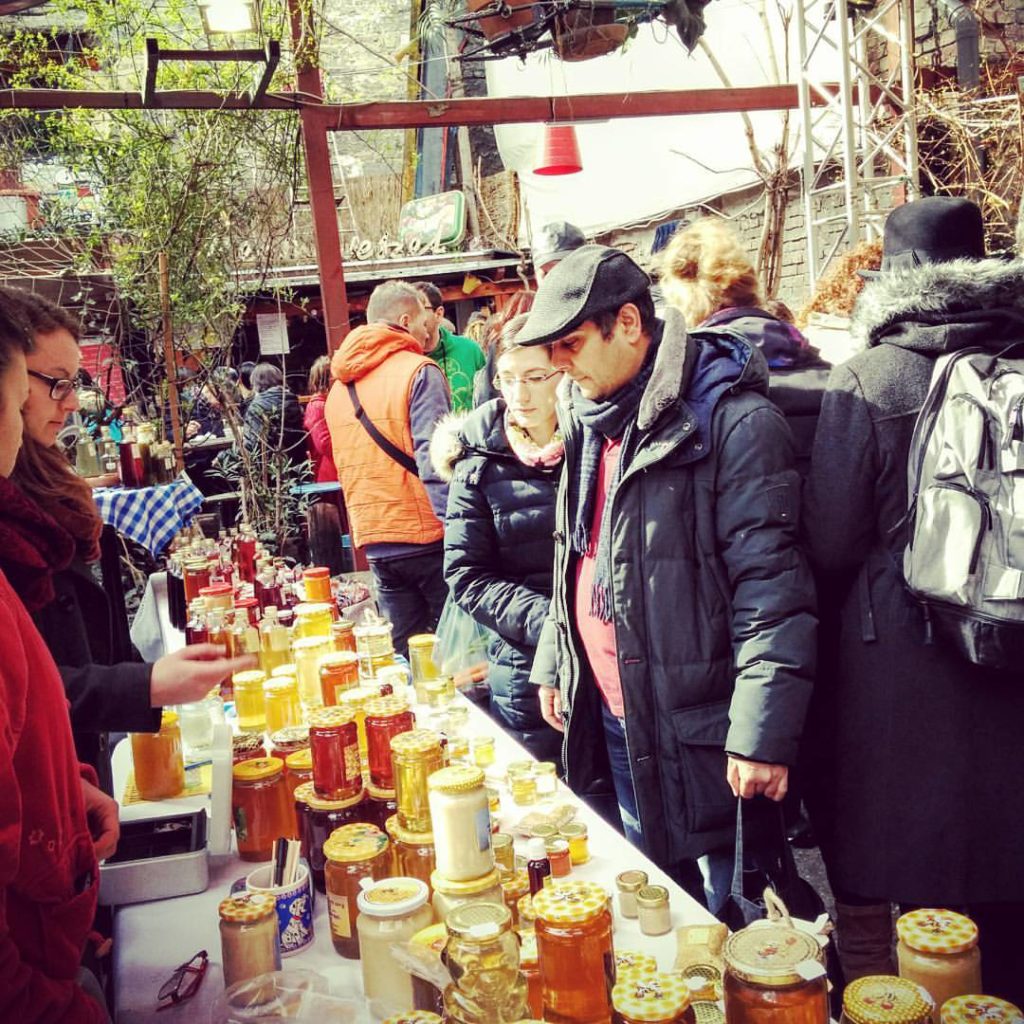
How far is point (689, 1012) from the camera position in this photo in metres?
1.04

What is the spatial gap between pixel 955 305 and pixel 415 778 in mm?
1355

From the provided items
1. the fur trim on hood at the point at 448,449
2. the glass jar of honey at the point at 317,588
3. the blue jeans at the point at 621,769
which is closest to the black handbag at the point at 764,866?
the blue jeans at the point at 621,769

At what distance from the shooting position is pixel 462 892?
136 centimetres

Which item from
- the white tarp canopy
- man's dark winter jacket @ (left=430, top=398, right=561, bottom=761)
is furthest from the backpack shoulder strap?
the white tarp canopy

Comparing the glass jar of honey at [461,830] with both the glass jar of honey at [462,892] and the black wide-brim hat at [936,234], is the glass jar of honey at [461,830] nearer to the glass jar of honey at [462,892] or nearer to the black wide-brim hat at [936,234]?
the glass jar of honey at [462,892]

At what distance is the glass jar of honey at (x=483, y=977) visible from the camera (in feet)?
3.58

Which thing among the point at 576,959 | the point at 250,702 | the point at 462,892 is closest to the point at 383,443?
the point at 250,702

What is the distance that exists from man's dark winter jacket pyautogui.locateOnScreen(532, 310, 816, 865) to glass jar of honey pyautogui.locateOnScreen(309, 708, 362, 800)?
0.60 metres

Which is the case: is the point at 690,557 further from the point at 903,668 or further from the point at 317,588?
the point at 317,588

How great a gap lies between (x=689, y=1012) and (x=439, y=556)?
321 cm

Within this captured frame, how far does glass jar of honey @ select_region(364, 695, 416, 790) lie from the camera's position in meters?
1.76

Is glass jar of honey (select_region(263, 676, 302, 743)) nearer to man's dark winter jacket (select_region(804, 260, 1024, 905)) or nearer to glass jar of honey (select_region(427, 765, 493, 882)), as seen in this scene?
glass jar of honey (select_region(427, 765, 493, 882))

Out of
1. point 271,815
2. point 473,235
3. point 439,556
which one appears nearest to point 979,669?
point 271,815

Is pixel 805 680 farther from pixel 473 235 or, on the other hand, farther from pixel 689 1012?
pixel 473 235
